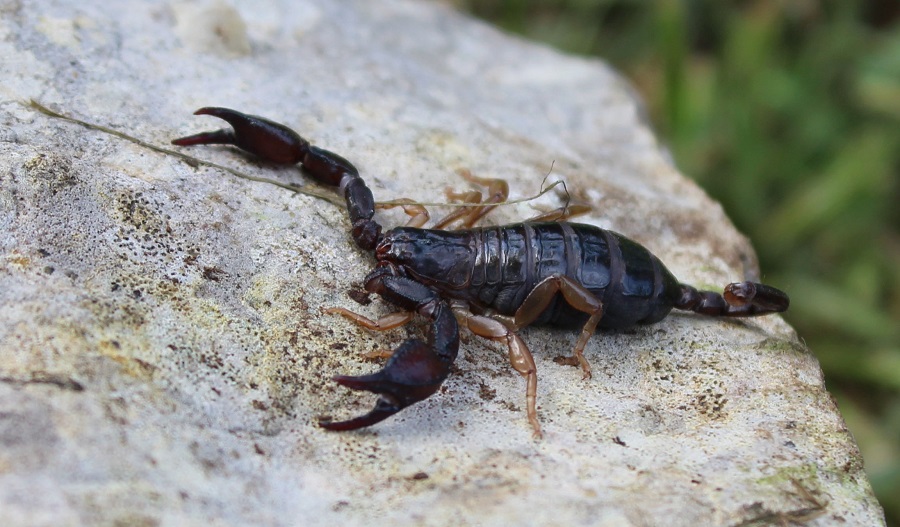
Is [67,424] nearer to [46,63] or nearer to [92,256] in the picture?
[92,256]

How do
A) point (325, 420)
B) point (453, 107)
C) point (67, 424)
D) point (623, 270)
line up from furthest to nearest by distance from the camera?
1. point (453, 107)
2. point (623, 270)
3. point (325, 420)
4. point (67, 424)

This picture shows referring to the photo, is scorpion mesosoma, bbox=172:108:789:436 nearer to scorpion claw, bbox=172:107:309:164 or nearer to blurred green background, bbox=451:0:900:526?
scorpion claw, bbox=172:107:309:164

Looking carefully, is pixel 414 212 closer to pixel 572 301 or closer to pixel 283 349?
pixel 572 301

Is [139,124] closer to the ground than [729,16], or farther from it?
closer to the ground

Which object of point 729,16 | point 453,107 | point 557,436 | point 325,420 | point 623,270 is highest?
point 729,16

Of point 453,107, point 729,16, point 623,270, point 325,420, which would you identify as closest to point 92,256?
point 325,420

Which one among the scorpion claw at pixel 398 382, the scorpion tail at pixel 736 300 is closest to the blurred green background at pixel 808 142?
the scorpion tail at pixel 736 300

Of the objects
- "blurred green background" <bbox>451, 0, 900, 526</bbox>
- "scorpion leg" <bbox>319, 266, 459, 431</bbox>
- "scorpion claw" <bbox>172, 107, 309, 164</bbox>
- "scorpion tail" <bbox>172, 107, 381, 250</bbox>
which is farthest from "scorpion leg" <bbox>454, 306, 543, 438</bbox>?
"blurred green background" <bbox>451, 0, 900, 526</bbox>

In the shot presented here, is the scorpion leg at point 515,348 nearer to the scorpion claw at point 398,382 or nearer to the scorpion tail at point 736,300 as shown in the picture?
the scorpion claw at point 398,382
